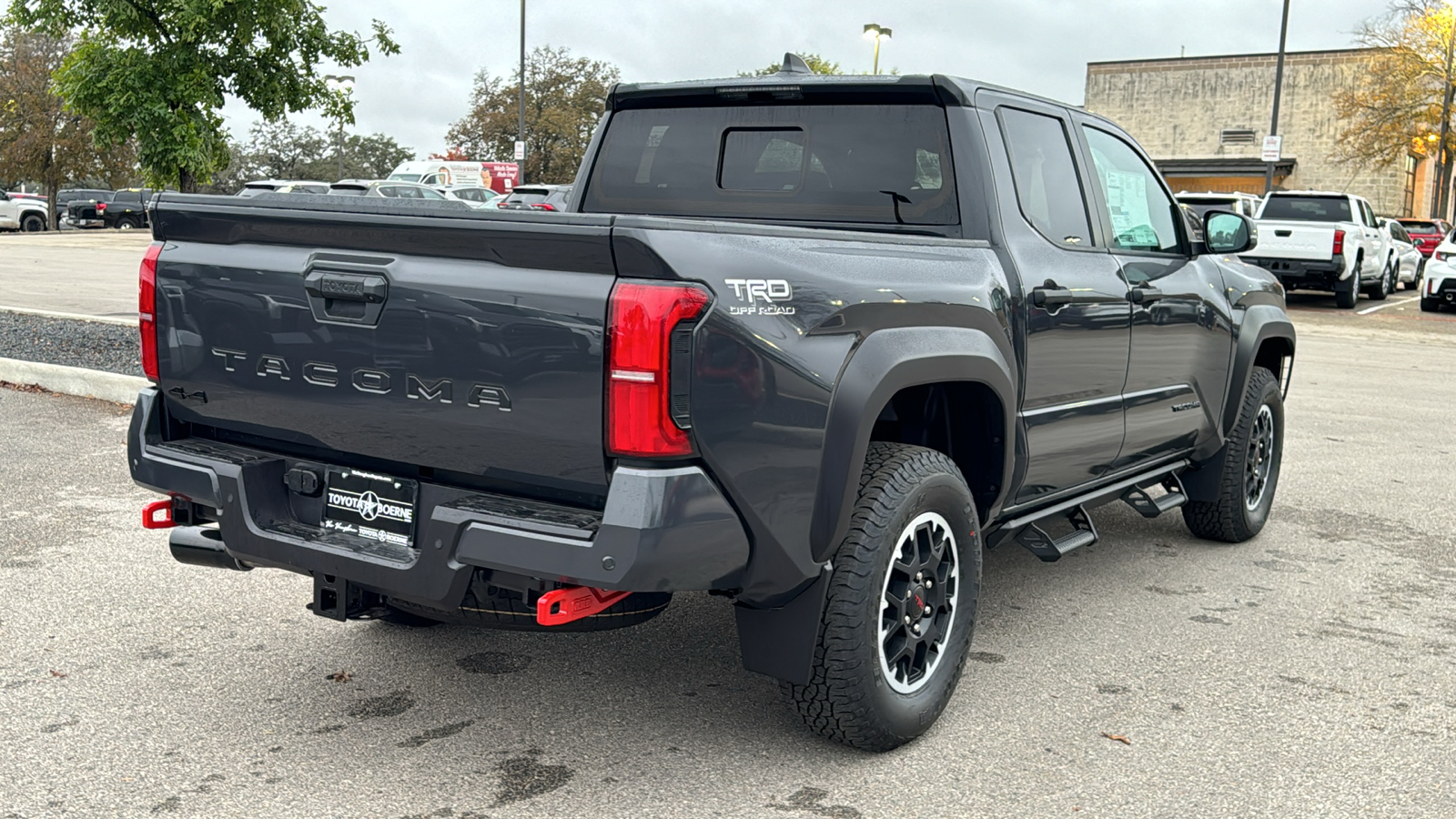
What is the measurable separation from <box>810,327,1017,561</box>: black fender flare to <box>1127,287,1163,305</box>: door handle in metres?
1.37

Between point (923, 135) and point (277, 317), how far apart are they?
6.95 feet

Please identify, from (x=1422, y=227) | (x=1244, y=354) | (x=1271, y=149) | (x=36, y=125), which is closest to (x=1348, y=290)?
(x=1271, y=149)

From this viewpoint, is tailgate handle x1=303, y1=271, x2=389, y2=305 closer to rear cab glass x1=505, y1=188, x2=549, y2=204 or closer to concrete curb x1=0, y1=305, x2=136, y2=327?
concrete curb x1=0, y1=305, x2=136, y2=327

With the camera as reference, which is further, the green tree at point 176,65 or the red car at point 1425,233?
the red car at point 1425,233

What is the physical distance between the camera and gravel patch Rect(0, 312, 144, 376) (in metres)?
10.4

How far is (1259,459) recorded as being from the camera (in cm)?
644

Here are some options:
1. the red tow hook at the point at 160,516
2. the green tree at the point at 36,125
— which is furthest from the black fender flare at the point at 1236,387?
the green tree at the point at 36,125

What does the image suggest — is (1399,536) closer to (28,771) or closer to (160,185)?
(28,771)

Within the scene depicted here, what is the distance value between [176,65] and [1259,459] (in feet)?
30.3

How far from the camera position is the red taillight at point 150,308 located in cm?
375

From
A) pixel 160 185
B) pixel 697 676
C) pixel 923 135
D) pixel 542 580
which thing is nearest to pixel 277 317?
pixel 542 580

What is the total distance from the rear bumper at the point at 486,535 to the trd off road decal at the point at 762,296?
1.29ft

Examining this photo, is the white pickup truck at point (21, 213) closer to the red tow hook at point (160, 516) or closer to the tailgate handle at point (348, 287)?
the red tow hook at point (160, 516)

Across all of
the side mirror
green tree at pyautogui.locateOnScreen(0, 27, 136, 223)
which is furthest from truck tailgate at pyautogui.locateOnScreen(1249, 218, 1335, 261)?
green tree at pyautogui.locateOnScreen(0, 27, 136, 223)
